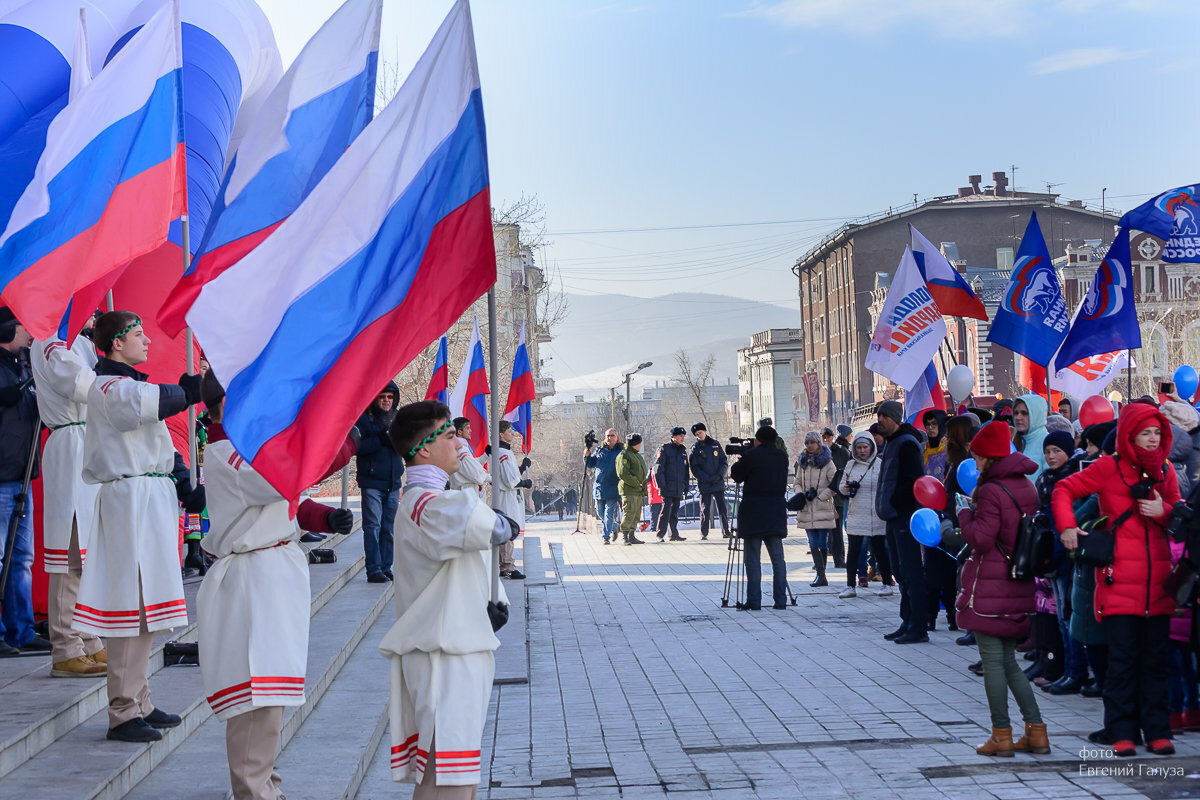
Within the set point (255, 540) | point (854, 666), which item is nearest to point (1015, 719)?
point (854, 666)

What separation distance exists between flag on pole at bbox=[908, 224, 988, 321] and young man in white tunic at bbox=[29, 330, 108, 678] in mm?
9764

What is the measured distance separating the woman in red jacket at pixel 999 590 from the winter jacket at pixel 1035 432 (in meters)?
2.33

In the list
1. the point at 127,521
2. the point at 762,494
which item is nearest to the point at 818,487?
the point at 762,494

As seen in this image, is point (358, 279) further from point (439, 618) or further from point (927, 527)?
point (927, 527)

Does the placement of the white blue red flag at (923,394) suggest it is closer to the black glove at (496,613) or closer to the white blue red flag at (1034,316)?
the white blue red flag at (1034,316)

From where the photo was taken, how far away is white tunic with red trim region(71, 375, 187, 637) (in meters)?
5.65

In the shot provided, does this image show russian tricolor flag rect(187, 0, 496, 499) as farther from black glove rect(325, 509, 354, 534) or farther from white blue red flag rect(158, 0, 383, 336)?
white blue red flag rect(158, 0, 383, 336)

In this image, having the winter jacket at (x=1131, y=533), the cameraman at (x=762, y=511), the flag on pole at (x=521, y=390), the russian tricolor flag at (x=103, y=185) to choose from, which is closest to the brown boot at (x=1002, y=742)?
the winter jacket at (x=1131, y=533)

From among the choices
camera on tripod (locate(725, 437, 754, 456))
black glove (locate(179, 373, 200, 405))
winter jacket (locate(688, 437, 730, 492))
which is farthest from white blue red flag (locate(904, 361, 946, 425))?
winter jacket (locate(688, 437, 730, 492))

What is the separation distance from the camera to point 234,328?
4598 mm

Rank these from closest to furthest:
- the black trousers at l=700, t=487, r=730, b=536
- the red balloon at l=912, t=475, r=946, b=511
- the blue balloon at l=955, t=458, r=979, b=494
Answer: the red balloon at l=912, t=475, r=946, b=511 < the blue balloon at l=955, t=458, r=979, b=494 < the black trousers at l=700, t=487, r=730, b=536

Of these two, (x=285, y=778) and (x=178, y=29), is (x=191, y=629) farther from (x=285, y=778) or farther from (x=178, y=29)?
(x=178, y=29)

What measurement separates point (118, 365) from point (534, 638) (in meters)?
6.76

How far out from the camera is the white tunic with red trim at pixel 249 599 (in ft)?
15.9
